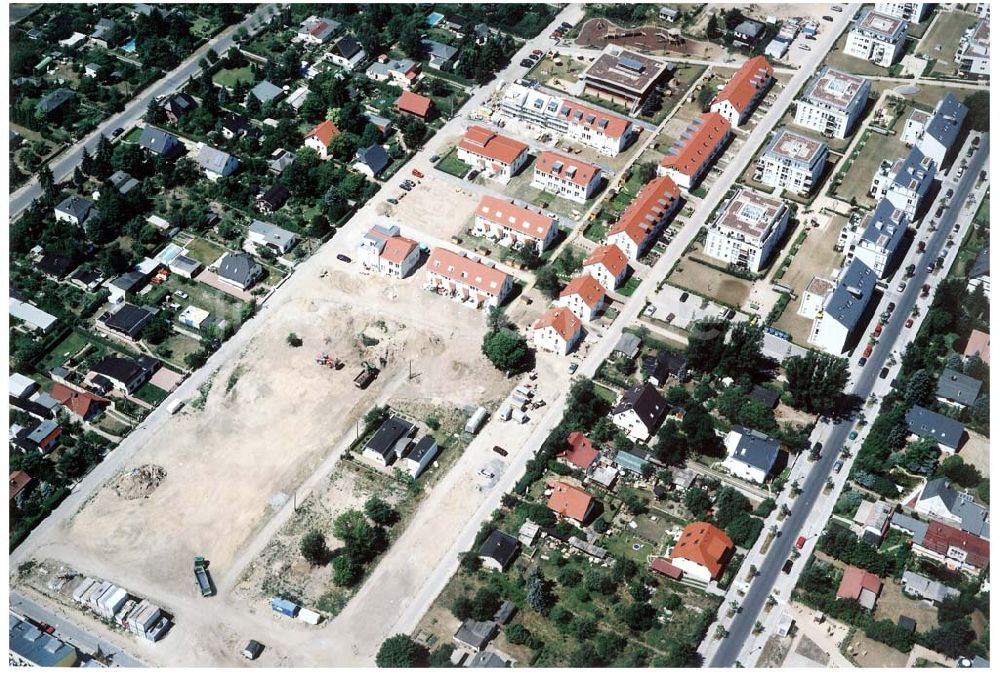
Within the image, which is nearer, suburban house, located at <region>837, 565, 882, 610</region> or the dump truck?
suburban house, located at <region>837, 565, 882, 610</region>

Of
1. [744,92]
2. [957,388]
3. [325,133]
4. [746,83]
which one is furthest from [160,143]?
[957,388]

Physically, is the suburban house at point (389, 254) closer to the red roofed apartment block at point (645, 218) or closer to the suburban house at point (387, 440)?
the red roofed apartment block at point (645, 218)

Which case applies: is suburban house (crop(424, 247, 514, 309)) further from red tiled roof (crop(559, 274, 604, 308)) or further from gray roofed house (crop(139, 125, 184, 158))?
gray roofed house (crop(139, 125, 184, 158))

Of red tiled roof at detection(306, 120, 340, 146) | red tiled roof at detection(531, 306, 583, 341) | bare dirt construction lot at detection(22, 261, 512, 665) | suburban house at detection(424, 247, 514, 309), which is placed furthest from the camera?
red tiled roof at detection(306, 120, 340, 146)

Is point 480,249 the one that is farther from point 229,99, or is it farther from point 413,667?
point 413,667

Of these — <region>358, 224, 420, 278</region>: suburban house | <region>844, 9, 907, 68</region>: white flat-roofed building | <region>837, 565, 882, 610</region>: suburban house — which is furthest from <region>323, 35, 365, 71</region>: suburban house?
<region>837, 565, 882, 610</region>: suburban house

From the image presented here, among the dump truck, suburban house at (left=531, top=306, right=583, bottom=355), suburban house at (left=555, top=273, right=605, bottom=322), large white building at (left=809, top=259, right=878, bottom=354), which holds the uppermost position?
large white building at (left=809, top=259, right=878, bottom=354)
